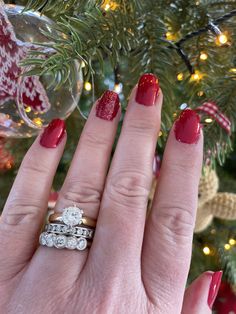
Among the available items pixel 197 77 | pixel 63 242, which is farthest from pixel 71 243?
pixel 197 77

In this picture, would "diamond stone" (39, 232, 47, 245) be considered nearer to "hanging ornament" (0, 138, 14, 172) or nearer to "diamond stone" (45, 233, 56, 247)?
"diamond stone" (45, 233, 56, 247)

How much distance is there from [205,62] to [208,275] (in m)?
0.32

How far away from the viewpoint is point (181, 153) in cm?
54

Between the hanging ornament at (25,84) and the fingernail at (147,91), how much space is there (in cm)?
8

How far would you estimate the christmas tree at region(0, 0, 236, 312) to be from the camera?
0.52 m

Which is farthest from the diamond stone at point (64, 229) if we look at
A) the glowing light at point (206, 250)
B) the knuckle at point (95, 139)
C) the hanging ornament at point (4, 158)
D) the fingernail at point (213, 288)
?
the glowing light at point (206, 250)

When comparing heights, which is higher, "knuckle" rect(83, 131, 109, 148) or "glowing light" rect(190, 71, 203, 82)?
"glowing light" rect(190, 71, 203, 82)

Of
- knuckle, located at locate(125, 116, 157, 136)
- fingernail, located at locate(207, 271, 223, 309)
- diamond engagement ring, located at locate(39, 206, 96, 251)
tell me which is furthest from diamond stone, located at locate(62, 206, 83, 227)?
fingernail, located at locate(207, 271, 223, 309)

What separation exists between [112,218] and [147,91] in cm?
15

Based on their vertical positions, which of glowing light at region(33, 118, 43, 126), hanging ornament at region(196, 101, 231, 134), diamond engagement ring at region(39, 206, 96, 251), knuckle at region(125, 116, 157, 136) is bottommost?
diamond engagement ring at region(39, 206, 96, 251)

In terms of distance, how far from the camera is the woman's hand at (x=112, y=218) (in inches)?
20.1

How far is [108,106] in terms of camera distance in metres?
0.55

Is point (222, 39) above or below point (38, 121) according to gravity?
above

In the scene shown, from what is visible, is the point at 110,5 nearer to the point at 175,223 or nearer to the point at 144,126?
the point at 144,126
